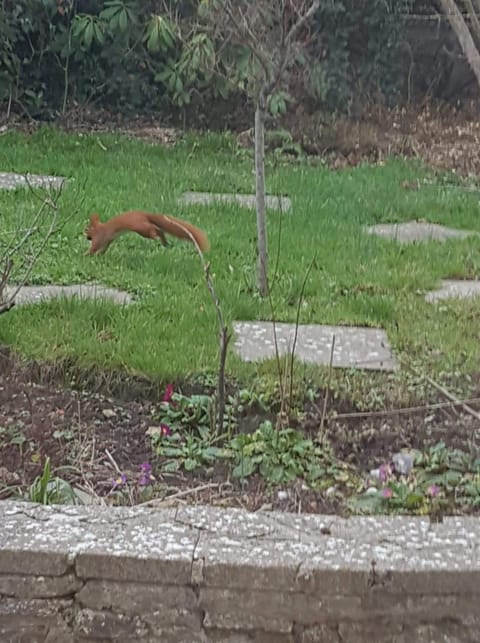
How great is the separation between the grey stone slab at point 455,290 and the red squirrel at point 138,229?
3.42 ft

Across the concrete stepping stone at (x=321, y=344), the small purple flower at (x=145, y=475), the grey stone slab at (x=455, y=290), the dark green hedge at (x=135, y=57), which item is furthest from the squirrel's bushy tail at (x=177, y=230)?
the dark green hedge at (x=135, y=57)

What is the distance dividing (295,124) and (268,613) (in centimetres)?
691

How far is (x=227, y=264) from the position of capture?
4637mm

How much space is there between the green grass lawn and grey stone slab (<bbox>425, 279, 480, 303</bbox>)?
5cm

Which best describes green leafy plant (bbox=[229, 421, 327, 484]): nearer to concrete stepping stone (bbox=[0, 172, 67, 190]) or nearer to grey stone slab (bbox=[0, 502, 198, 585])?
grey stone slab (bbox=[0, 502, 198, 585])

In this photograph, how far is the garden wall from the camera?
6.82 ft

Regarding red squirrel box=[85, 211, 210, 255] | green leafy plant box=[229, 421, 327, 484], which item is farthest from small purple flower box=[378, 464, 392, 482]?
red squirrel box=[85, 211, 210, 255]

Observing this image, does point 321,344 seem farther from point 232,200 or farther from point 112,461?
point 232,200

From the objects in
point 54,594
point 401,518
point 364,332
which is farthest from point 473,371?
point 54,594

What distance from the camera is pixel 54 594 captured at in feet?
7.07

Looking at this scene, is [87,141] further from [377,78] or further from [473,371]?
[473,371]

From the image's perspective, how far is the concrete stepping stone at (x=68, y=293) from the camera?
405 cm

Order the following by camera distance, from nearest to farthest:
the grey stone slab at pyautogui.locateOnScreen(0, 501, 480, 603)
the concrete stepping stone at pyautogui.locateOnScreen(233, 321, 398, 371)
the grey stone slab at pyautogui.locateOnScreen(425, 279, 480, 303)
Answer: the grey stone slab at pyautogui.locateOnScreen(0, 501, 480, 603)
the concrete stepping stone at pyautogui.locateOnScreen(233, 321, 398, 371)
the grey stone slab at pyautogui.locateOnScreen(425, 279, 480, 303)

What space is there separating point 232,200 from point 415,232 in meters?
1.11
